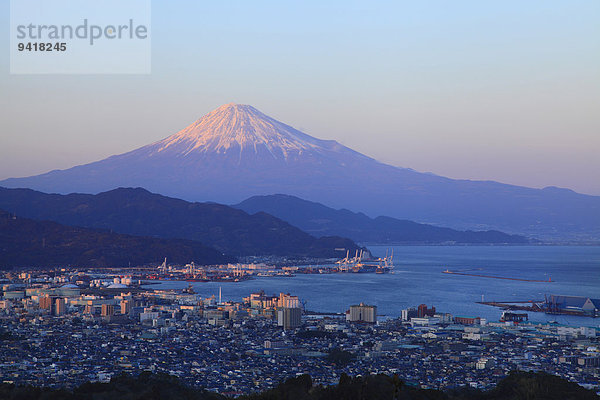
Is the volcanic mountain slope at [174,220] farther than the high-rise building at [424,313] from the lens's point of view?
Yes

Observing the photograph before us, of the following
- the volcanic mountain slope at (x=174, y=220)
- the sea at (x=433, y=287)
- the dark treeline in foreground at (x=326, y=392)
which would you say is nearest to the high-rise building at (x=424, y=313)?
→ the sea at (x=433, y=287)

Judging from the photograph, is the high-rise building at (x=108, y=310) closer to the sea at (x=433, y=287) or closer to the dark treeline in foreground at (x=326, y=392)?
the sea at (x=433, y=287)

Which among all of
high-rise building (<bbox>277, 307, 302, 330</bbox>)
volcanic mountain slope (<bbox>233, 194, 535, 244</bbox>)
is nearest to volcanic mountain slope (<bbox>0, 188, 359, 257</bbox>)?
volcanic mountain slope (<bbox>233, 194, 535, 244</bbox>)

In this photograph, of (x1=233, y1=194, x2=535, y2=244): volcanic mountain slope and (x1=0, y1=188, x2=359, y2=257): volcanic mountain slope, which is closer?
(x1=0, y1=188, x2=359, y2=257): volcanic mountain slope

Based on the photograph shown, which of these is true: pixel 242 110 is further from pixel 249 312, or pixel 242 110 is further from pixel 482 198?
pixel 249 312

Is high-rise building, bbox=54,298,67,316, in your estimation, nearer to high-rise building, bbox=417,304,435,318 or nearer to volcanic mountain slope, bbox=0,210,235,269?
high-rise building, bbox=417,304,435,318

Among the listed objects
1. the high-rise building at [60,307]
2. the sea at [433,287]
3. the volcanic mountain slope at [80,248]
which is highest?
the volcanic mountain slope at [80,248]

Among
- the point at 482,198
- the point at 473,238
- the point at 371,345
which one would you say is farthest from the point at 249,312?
the point at 482,198
